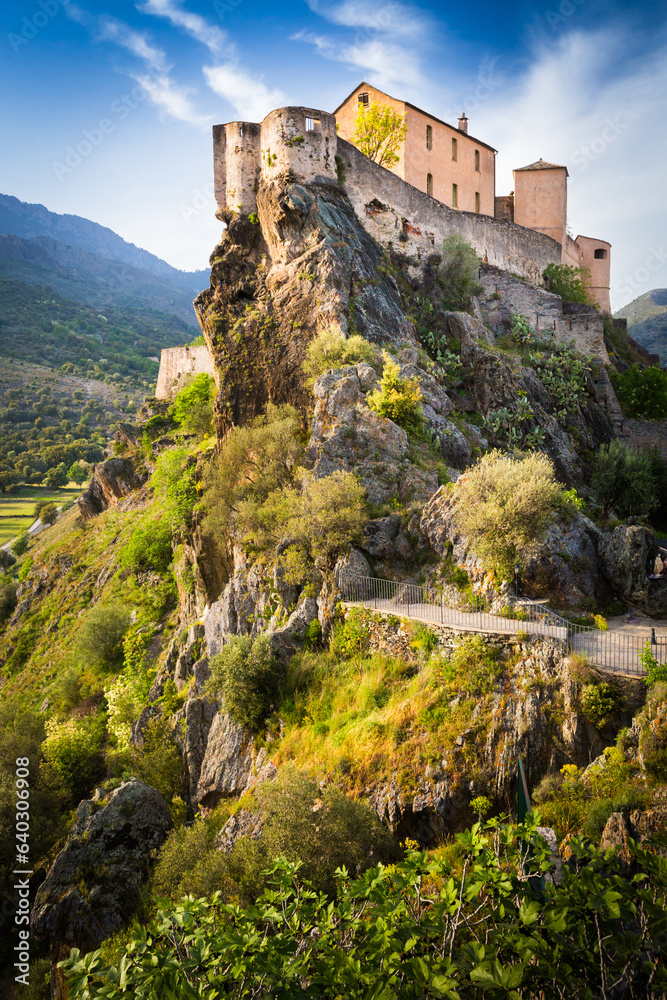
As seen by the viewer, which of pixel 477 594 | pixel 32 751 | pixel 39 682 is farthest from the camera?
pixel 39 682

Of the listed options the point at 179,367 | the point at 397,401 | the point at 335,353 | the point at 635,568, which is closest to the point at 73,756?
the point at 397,401

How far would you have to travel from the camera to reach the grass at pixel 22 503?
66062 millimetres

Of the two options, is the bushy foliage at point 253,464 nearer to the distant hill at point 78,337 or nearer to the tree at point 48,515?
the tree at point 48,515

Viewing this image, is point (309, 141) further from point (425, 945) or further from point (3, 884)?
point (3, 884)

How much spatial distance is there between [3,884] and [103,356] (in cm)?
11385

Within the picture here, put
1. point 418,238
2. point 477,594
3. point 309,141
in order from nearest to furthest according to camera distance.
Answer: point 477,594, point 309,141, point 418,238

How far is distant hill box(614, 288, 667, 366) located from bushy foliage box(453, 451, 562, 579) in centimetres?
5639

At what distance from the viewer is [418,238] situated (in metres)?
30.6

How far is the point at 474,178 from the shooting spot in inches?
1511

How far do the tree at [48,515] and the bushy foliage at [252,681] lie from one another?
185ft

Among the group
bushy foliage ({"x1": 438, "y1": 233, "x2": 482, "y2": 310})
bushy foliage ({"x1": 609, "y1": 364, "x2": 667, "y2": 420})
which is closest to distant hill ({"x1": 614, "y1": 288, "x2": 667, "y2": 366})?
bushy foliage ({"x1": 609, "y1": 364, "x2": 667, "y2": 420})

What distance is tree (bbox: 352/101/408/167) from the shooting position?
32.9 metres

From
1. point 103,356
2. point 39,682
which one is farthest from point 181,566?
point 103,356

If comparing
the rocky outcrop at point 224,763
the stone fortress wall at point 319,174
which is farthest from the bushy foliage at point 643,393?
the rocky outcrop at point 224,763
